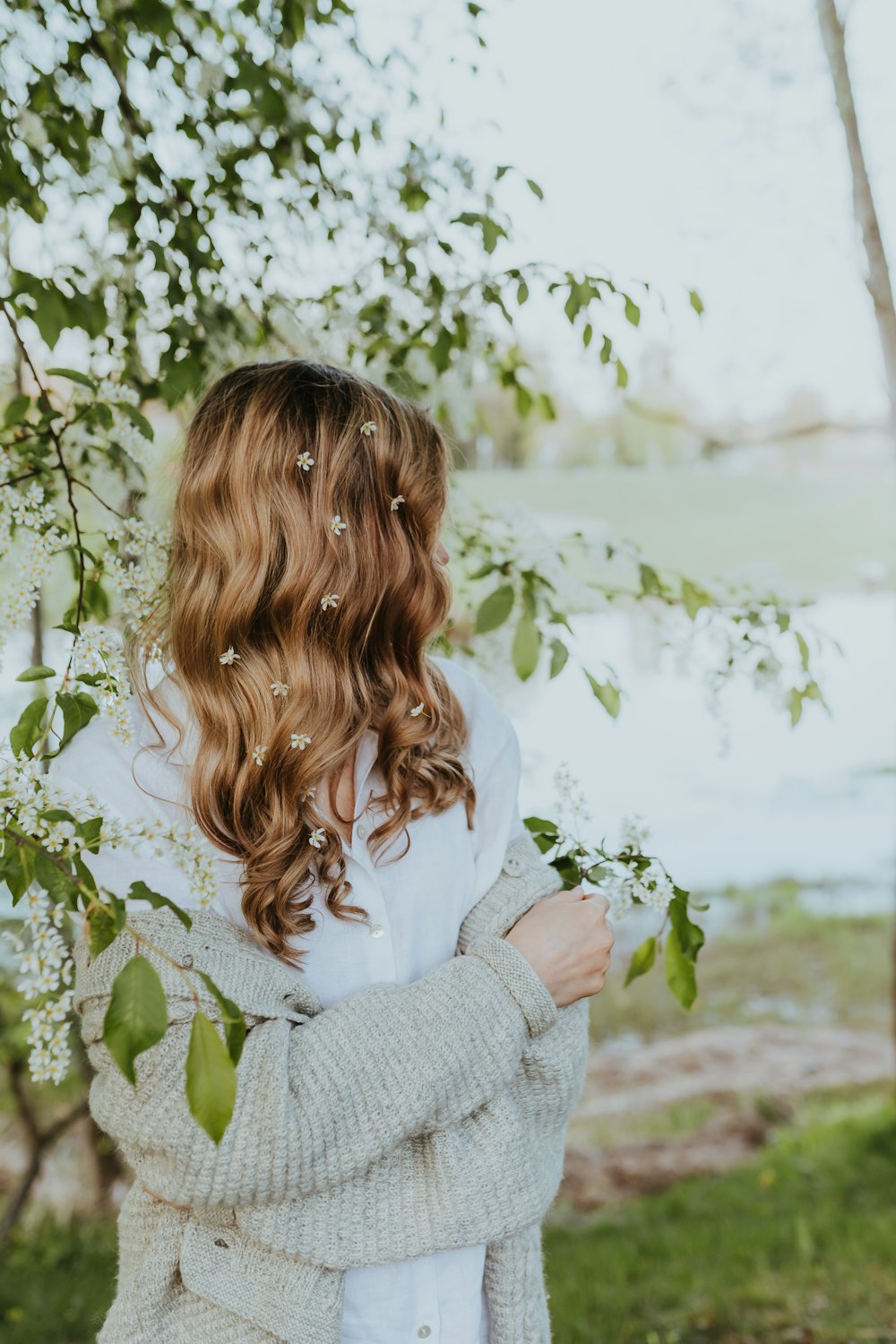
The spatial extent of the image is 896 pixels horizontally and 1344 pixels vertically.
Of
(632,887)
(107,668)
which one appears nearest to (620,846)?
(632,887)

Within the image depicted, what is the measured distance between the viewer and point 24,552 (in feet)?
3.84

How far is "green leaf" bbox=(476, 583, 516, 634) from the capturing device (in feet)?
5.12

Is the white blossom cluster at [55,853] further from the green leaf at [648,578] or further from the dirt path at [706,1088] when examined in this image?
the dirt path at [706,1088]

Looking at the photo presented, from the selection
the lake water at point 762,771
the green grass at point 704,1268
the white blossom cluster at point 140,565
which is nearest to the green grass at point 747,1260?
the green grass at point 704,1268

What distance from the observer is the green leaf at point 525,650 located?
1584 mm

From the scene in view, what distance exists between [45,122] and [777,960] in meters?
6.38

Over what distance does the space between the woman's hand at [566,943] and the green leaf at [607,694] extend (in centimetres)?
35

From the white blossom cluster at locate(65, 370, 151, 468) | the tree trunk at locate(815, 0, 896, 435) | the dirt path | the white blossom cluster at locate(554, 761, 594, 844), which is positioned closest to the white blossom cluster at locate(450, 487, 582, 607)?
the white blossom cluster at locate(554, 761, 594, 844)

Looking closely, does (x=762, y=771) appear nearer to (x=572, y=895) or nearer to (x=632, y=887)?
(x=632, y=887)

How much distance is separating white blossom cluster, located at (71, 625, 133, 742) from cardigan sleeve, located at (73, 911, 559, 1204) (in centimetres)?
19

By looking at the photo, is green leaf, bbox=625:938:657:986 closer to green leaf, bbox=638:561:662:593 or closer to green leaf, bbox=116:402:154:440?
green leaf, bbox=638:561:662:593

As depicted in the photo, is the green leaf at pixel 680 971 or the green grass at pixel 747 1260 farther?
the green grass at pixel 747 1260

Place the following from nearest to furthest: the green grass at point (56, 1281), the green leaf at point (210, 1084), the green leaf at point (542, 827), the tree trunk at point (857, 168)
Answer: the green leaf at point (210, 1084)
the green leaf at point (542, 827)
the green grass at point (56, 1281)
the tree trunk at point (857, 168)

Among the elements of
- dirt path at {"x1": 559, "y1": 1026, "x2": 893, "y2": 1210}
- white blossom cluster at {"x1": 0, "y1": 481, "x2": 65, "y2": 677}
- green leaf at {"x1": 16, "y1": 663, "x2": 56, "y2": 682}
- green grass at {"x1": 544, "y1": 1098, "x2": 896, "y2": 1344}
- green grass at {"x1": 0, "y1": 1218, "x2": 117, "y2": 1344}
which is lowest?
dirt path at {"x1": 559, "y1": 1026, "x2": 893, "y2": 1210}
